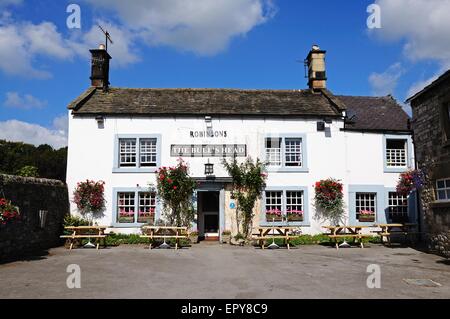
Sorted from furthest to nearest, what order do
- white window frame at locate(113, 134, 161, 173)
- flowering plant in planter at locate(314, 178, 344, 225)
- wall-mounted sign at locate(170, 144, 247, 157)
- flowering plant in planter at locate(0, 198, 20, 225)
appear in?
wall-mounted sign at locate(170, 144, 247, 157)
white window frame at locate(113, 134, 161, 173)
flowering plant in planter at locate(314, 178, 344, 225)
flowering plant in planter at locate(0, 198, 20, 225)

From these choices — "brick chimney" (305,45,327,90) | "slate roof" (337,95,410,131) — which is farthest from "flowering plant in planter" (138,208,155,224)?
"brick chimney" (305,45,327,90)

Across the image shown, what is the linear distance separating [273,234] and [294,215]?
1.71 meters

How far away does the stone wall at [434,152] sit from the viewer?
39.4 ft

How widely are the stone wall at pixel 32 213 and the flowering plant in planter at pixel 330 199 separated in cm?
1093

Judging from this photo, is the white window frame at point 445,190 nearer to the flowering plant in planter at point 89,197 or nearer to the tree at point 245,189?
the tree at point 245,189

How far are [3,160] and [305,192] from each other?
3529cm

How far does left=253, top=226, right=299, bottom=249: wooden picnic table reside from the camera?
14727 millimetres

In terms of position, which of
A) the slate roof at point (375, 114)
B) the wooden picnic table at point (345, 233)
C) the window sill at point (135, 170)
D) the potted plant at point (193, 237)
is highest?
the slate roof at point (375, 114)

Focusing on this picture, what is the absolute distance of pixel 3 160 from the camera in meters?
39.5

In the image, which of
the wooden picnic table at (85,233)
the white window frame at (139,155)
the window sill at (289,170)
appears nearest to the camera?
the wooden picnic table at (85,233)

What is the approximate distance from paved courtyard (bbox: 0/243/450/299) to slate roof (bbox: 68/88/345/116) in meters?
6.36

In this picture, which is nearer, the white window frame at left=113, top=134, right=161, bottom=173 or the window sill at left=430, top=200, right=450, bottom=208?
the window sill at left=430, top=200, right=450, bottom=208

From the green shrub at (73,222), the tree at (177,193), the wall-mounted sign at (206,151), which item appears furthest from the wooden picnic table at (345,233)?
the green shrub at (73,222)

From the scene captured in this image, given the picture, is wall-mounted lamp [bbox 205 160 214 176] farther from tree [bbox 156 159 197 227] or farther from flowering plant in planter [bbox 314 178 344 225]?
flowering plant in planter [bbox 314 178 344 225]
